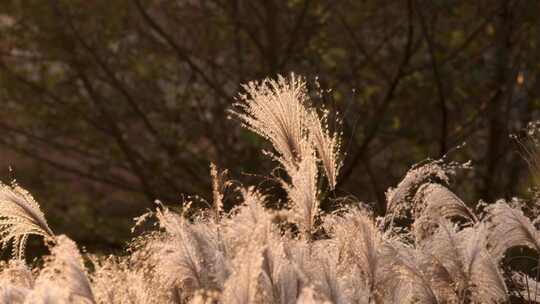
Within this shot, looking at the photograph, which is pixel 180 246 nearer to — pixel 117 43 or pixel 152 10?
pixel 117 43

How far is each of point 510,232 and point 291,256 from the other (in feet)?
2.43

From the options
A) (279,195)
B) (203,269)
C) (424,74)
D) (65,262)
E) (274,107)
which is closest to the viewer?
(65,262)

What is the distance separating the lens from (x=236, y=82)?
7762 mm

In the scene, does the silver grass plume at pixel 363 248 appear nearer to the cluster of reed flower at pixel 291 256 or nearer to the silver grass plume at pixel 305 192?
the cluster of reed flower at pixel 291 256

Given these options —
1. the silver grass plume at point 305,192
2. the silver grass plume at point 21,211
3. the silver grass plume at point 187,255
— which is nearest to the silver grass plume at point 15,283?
the silver grass plume at point 21,211

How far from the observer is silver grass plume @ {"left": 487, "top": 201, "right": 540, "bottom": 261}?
3369 mm

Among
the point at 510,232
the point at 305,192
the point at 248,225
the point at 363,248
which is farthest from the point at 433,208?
the point at 248,225

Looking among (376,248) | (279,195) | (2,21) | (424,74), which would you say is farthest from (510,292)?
(2,21)

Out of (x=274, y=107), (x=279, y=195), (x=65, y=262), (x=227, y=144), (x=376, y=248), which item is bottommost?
(x=65, y=262)

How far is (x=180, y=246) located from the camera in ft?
9.82

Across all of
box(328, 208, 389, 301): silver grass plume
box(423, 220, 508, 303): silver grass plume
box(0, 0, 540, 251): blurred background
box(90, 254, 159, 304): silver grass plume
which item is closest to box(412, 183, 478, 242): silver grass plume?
box(423, 220, 508, 303): silver grass plume

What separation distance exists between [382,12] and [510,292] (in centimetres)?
526

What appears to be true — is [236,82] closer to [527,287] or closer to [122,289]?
[527,287]

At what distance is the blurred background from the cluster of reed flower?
3587 millimetres
